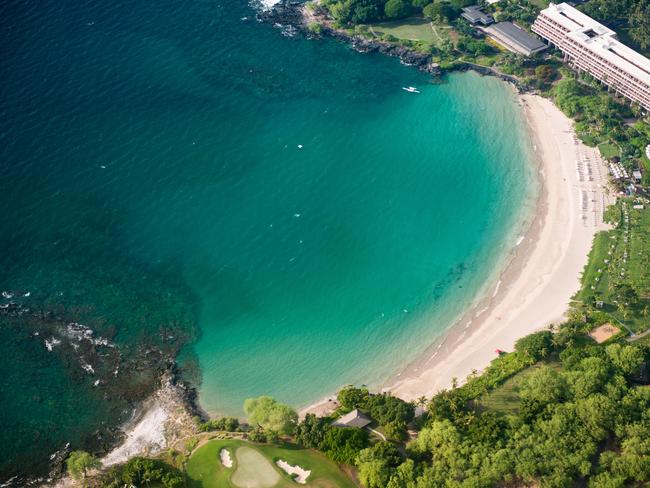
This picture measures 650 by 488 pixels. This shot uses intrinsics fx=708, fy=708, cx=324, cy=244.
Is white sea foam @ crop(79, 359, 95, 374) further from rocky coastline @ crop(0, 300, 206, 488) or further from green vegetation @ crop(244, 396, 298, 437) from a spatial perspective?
green vegetation @ crop(244, 396, 298, 437)

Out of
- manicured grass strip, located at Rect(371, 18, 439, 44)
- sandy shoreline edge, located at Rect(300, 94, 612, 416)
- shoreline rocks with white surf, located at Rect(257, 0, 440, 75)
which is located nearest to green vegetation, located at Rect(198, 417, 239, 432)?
sandy shoreline edge, located at Rect(300, 94, 612, 416)

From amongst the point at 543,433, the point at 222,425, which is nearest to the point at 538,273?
the point at 543,433

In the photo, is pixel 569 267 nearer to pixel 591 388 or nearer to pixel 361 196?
pixel 591 388

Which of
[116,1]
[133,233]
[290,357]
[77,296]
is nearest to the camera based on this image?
[290,357]

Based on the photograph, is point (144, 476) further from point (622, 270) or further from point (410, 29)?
point (410, 29)

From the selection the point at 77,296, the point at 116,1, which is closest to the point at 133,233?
the point at 77,296

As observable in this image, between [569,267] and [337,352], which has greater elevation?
[569,267]
